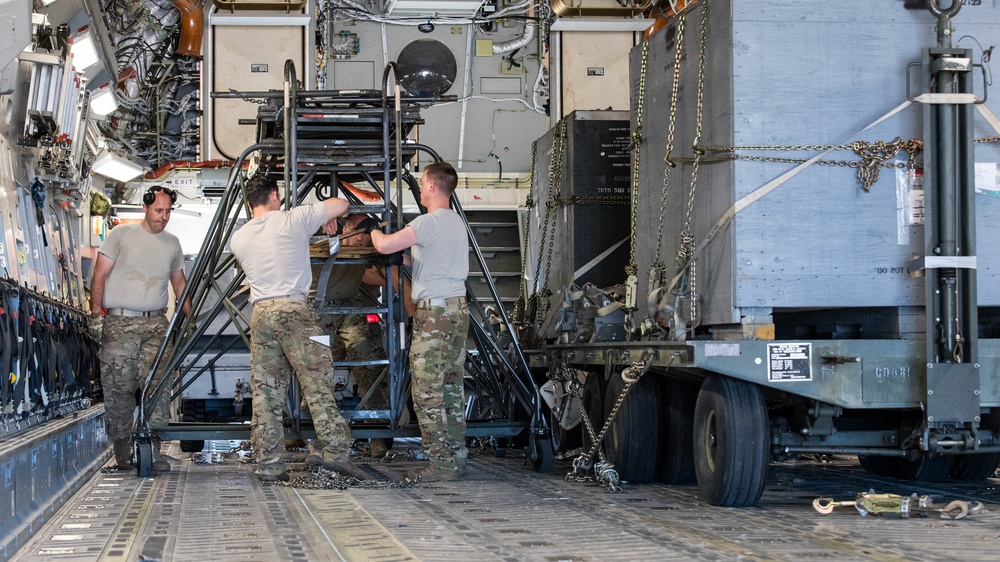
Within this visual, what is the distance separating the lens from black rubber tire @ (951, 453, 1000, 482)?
753cm

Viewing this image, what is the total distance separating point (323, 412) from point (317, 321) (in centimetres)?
57

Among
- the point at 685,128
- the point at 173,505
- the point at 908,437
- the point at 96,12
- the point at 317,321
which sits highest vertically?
the point at 96,12

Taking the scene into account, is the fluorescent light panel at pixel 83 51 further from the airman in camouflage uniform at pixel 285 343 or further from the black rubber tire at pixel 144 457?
the black rubber tire at pixel 144 457

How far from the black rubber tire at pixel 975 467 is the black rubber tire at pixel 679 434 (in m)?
1.61

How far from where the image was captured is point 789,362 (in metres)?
5.98

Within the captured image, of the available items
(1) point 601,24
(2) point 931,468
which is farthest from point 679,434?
(1) point 601,24

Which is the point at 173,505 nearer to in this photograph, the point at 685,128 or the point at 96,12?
the point at 685,128

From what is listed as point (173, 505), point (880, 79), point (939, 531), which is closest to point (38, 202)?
point (173, 505)

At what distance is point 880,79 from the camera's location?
20.9 feet

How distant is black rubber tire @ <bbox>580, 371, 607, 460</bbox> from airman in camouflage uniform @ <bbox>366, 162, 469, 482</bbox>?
3.12 ft

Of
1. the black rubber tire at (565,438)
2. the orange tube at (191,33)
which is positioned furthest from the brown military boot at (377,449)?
the orange tube at (191,33)

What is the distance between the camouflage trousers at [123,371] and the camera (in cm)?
851

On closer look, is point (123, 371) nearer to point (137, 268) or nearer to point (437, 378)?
point (137, 268)

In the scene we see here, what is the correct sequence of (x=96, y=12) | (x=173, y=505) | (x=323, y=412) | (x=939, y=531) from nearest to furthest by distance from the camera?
(x=939, y=531) < (x=173, y=505) < (x=323, y=412) < (x=96, y=12)
